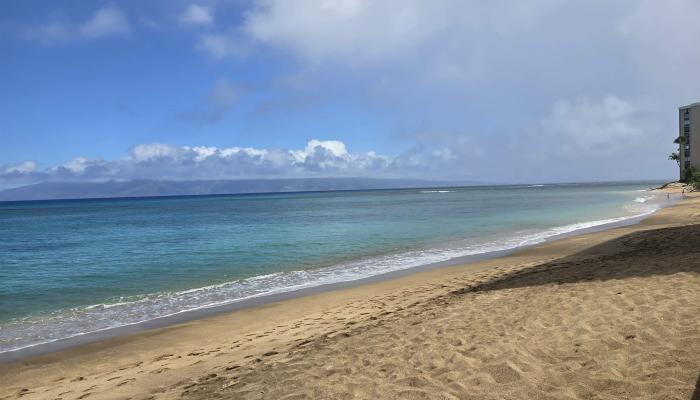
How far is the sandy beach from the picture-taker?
5254 millimetres

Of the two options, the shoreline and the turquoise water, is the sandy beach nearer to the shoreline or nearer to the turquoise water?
the shoreline

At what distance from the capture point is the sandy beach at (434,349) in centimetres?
525

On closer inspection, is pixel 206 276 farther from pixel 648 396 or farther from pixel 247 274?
pixel 648 396

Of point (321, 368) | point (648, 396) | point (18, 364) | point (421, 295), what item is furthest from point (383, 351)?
point (18, 364)

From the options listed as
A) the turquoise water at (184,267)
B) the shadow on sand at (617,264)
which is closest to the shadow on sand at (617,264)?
the shadow on sand at (617,264)

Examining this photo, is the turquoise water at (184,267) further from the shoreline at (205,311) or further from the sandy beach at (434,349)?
the sandy beach at (434,349)

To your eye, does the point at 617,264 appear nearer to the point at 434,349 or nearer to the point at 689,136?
the point at 434,349

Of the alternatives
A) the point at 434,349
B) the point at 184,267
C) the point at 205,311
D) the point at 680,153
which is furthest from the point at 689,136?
the point at 434,349

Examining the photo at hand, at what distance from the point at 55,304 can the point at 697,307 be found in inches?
641

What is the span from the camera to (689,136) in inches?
3831

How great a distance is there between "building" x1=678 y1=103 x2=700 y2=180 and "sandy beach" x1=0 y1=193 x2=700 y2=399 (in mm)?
106009

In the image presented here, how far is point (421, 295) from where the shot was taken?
1136 cm

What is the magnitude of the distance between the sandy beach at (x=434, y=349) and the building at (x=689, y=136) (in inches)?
4174

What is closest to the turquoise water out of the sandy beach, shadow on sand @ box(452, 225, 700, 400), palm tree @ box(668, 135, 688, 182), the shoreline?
the shoreline
